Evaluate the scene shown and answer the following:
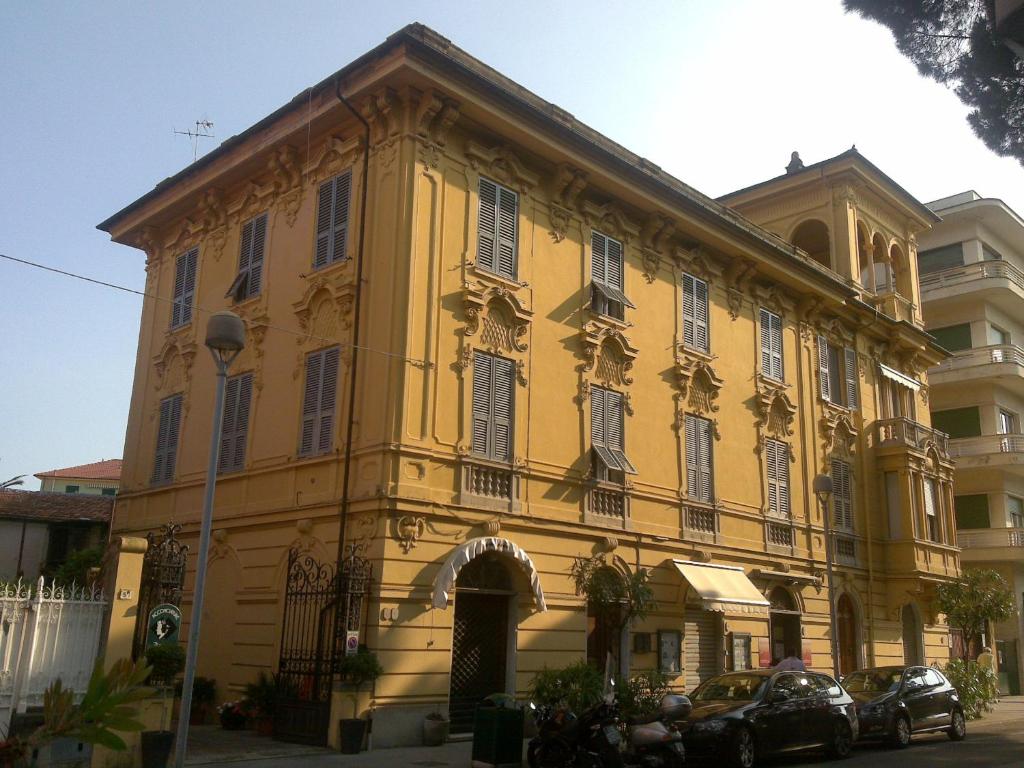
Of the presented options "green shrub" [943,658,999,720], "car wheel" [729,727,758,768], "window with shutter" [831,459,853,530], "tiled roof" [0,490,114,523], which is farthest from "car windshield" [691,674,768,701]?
"tiled roof" [0,490,114,523]

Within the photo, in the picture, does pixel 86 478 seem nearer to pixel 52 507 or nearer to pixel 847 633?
pixel 52 507

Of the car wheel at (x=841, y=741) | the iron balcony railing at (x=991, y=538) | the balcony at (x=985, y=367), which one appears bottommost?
the car wheel at (x=841, y=741)

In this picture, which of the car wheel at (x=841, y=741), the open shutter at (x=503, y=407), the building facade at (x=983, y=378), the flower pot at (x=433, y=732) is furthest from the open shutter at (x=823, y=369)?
the flower pot at (x=433, y=732)

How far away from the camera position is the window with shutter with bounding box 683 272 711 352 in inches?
895

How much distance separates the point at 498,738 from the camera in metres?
13.1

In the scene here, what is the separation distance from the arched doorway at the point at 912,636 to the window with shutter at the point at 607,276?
14.6 metres

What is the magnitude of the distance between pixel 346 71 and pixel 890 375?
20106mm

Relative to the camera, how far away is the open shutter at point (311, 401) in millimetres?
17688

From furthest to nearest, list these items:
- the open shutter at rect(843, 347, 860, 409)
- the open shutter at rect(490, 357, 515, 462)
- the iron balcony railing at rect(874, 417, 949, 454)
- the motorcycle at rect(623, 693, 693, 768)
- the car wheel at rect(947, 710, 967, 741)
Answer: the iron balcony railing at rect(874, 417, 949, 454), the open shutter at rect(843, 347, 860, 409), the car wheel at rect(947, 710, 967, 741), the open shutter at rect(490, 357, 515, 462), the motorcycle at rect(623, 693, 693, 768)

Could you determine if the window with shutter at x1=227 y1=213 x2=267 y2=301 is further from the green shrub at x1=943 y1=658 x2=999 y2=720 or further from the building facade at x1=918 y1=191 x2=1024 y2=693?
the building facade at x1=918 y1=191 x2=1024 y2=693

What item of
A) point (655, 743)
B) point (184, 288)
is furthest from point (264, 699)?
point (184, 288)

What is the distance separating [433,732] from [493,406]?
5.64 metres

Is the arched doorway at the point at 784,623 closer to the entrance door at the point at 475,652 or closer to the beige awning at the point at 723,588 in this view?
the beige awning at the point at 723,588

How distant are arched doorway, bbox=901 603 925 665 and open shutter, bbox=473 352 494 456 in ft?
56.4
